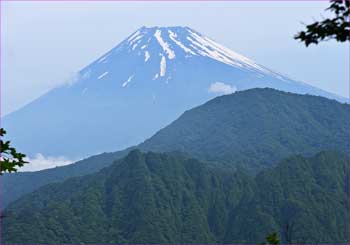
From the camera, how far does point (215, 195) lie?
6545 inches

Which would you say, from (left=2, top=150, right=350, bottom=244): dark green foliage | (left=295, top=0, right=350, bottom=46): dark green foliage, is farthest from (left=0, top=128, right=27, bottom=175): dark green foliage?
(left=2, top=150, right=350, bottom=244): dark green foliage

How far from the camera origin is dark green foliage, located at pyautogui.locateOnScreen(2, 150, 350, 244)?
140 meters

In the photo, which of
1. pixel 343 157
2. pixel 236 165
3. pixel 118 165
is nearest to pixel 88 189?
pixel 118 165

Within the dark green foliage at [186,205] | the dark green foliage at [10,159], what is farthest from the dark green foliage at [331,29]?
the dark green foliage at [186,205]

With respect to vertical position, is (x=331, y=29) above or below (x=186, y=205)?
above

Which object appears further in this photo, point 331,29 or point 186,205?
point 186,205

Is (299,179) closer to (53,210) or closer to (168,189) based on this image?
(168,189)

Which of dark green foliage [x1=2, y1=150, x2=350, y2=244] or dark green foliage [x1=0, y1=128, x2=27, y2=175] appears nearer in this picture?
dark green foliage [x1=0, y1=128, x2=27, y2=175]

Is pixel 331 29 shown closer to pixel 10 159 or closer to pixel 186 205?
pixel 10 159

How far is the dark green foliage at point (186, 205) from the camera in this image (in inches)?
5517

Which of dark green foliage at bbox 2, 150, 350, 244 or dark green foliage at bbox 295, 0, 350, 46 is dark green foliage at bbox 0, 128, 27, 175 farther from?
dark green foliage at bbox 2, 150, 350, 244

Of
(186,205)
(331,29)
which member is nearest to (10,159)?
(331,29)

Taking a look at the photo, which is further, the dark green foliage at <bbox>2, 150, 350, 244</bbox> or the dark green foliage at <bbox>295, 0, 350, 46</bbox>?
the dark green foliage at <bbox>2, 150, 350, 244</bbox>

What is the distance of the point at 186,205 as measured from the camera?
158625 mm
